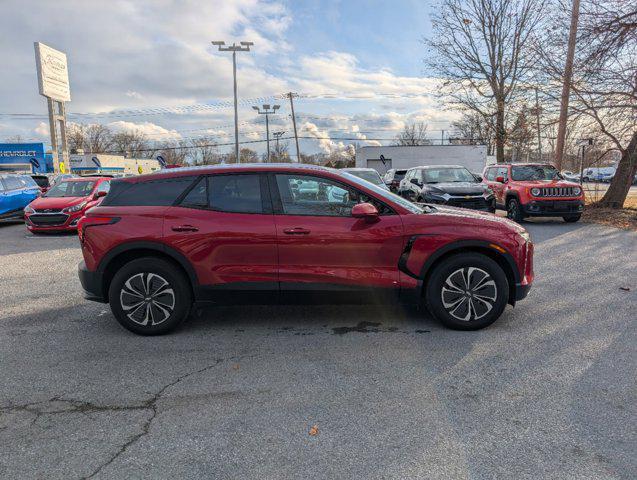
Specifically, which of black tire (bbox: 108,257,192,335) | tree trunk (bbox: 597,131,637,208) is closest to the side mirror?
black tire (bbox: 108,257,192,335)

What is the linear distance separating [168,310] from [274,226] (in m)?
1.35

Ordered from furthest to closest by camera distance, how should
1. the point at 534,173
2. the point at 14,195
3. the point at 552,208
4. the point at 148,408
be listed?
the point at 14,195
the point at 534,173
the point at 552,208
the point at 148,408

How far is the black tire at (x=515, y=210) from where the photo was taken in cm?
1300

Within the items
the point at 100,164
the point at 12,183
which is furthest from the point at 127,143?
the point at 12,183

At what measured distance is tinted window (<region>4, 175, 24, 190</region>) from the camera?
1462 centimetres

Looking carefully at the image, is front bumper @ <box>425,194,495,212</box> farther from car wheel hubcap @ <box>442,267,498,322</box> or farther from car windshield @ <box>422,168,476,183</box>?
car wheel hubcap @ <box>442,267,498,322</box>

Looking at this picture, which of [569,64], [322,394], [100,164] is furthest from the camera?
[100,164]

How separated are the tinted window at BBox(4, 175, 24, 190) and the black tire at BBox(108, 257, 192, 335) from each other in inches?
507

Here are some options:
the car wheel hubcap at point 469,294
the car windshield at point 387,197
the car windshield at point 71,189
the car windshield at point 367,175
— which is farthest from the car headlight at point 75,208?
the car wheel hubcap at point 469,294

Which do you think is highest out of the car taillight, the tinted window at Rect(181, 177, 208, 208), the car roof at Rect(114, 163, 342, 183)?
the car roof at Rect(114, 163, 342, 183)

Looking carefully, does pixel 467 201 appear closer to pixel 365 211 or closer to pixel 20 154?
pixel 365 211

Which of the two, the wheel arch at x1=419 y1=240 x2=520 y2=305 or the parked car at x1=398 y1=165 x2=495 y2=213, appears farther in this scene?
the parked car at x1=398 y1=165 x2=495 y2=213

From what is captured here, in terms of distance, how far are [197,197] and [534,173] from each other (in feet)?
39.5

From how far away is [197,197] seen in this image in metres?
4.62
